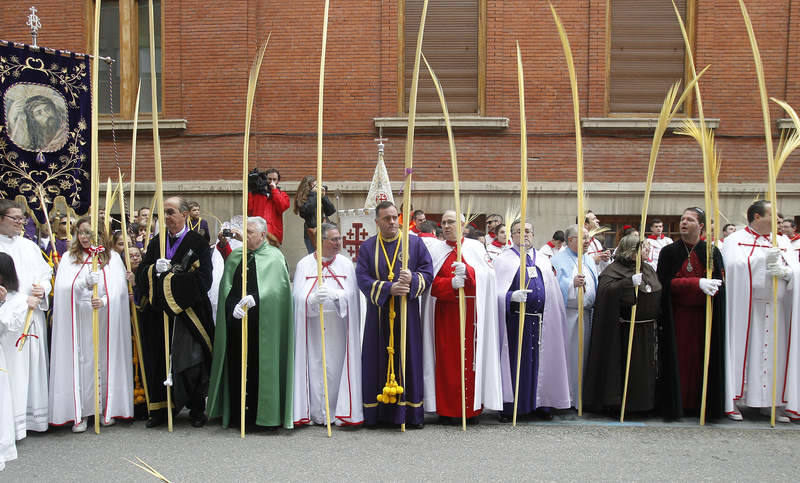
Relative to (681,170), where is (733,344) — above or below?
below

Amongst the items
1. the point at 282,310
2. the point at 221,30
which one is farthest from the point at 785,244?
the point at 221,30

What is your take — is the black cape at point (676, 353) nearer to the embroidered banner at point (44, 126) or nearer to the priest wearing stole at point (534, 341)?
the priest wearing stole at point (534, 341)

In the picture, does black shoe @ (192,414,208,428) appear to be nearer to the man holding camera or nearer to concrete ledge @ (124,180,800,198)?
the man holding camera

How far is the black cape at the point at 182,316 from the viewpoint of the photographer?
18.4ft

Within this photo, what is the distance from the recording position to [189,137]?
1198 centimetres

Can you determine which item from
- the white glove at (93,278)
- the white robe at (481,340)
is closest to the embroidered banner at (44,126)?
the white glove at (93,278)

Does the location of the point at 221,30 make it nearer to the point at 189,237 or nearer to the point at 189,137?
the point at 189,137

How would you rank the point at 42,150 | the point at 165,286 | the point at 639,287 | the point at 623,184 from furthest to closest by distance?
the point at 623,184
the point at 42,150
the point at 639,287
the point at 165,286

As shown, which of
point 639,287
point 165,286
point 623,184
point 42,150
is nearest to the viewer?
point 165,286

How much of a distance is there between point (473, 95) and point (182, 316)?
25.2 feet

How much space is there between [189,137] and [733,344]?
9499 millimetres

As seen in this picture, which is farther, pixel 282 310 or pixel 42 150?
pixel 42 150

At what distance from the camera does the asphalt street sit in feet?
15.4

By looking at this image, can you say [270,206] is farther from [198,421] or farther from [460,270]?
[460,270]
